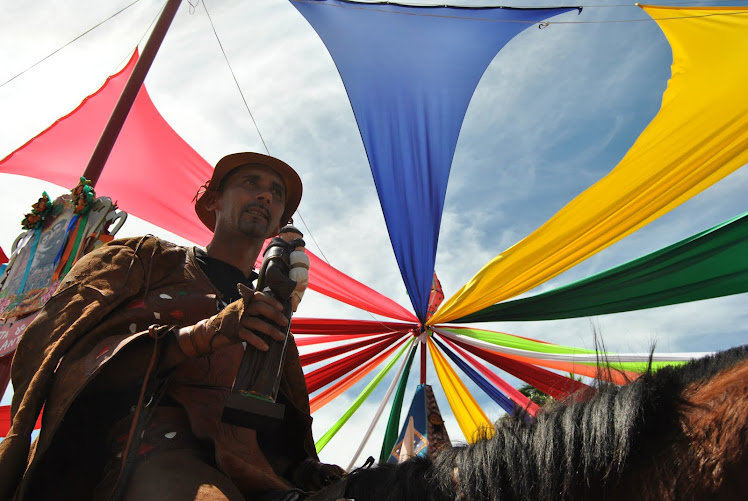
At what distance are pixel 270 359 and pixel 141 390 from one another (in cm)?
43

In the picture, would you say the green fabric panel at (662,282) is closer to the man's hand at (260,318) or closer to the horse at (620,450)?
the horse at (620,450)

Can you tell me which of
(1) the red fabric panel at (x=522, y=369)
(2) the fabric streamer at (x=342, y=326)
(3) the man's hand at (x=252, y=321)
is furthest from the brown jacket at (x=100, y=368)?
(1) the red fabric panel at (x=522, y=369)

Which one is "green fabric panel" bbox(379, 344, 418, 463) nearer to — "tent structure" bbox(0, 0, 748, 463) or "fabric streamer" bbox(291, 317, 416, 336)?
"tent structure" bbox(0, 0, 748, 463)

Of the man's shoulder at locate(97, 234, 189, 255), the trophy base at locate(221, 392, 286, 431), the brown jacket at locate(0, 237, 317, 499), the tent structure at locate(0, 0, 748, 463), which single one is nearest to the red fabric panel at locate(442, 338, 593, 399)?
the tent structure at locate(0, 0, 748, 463)

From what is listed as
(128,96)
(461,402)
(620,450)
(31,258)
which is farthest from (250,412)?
(461,402)

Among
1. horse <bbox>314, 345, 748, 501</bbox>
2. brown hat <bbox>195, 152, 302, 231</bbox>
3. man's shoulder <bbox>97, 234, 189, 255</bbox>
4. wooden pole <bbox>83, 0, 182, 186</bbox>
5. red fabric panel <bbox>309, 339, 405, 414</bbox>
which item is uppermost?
wooden pole <bbox>83, 0, 182, 186</bbox>

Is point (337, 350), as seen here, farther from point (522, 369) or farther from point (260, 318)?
point (260, 318)

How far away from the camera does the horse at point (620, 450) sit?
2.71 ft

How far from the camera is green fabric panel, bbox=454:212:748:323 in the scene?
3.88 m

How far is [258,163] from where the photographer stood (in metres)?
2.04

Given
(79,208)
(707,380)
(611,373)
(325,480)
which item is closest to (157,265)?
(325,480)

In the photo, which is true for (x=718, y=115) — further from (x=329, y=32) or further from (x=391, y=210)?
(x=329, y=32)

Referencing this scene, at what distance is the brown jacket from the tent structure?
2413 millimetres

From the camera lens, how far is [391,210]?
495cm
